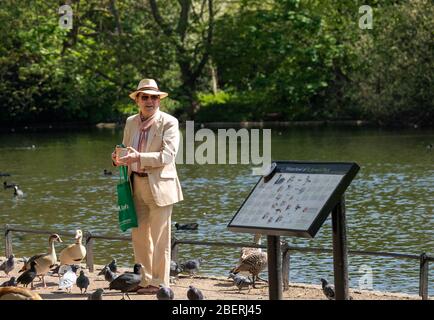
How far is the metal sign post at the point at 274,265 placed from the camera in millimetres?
9539

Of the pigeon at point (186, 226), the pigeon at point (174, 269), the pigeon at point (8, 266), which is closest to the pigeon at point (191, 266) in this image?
the pigeon at point (174, 269)

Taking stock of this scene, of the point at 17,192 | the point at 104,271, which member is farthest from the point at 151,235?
the point at 17,192

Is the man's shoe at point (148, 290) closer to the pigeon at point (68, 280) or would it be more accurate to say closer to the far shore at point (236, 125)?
the pigeon at point (68, 280)

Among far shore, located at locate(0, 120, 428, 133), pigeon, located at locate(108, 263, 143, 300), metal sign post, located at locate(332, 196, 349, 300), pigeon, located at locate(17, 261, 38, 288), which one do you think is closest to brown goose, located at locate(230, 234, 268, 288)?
pigeon, located at locate(108, 263, 143, 300)

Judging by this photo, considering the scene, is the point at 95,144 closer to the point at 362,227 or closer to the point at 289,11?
the point at 289,11

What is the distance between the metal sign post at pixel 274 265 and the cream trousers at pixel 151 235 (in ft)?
6.58

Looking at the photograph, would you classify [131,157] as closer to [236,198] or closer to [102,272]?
[102,272]
